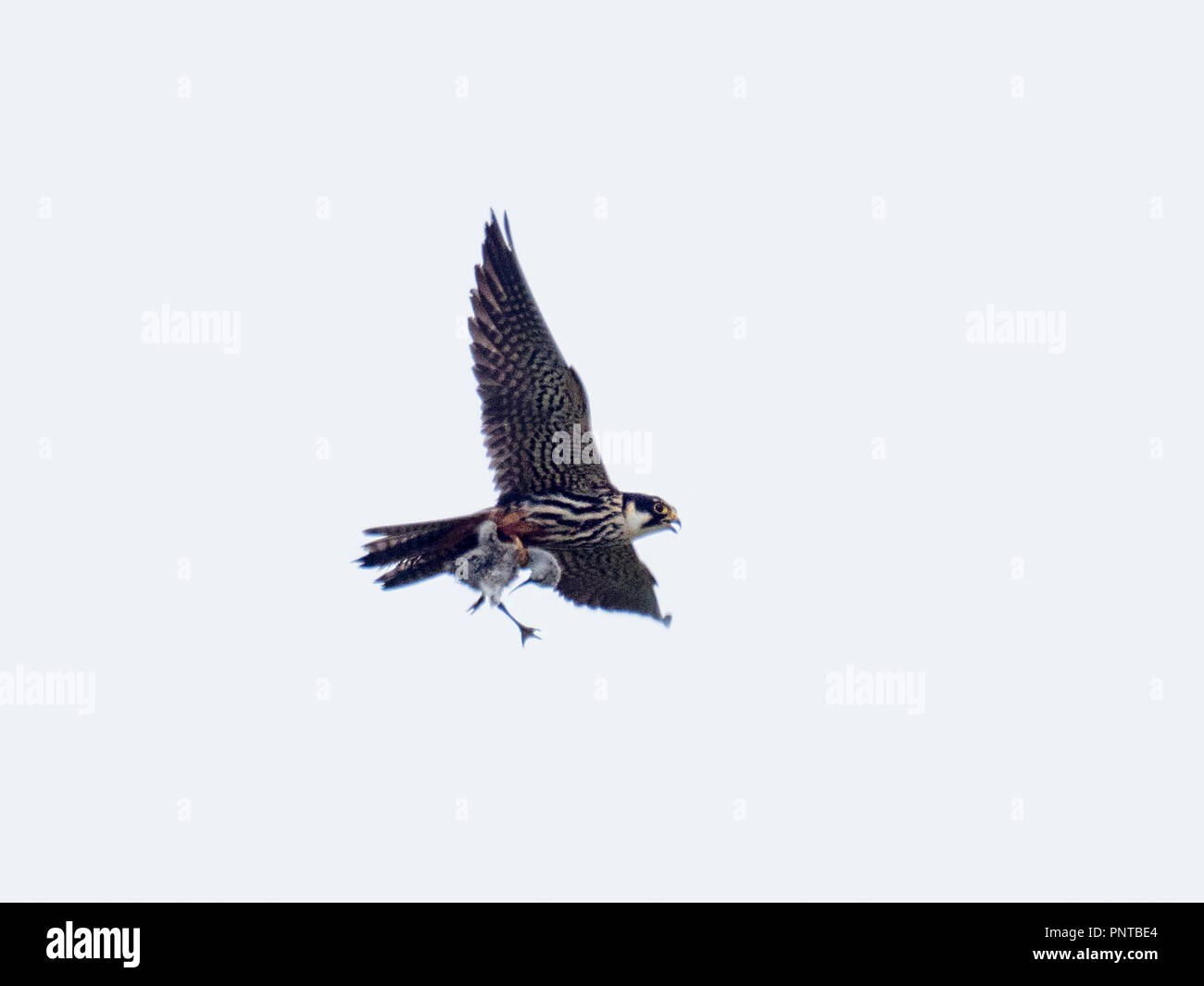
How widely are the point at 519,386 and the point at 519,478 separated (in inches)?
30.2

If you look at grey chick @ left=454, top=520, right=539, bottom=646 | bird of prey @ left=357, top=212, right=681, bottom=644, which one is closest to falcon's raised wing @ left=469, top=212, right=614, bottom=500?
bird of prey @ left=357, top=212, right=681, bottom=644

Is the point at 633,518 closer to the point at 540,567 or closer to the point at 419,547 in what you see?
the point at 540,567

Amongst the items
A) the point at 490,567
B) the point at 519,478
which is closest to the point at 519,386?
the point at 519,478

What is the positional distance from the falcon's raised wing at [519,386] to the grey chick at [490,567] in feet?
1.47

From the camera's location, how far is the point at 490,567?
13734 millimetres

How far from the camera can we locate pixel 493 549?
13773 mm

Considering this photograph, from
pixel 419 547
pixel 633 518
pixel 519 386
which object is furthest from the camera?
pixel 633 518

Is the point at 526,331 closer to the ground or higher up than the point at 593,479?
higher up

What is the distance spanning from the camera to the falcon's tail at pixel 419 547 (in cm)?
1334

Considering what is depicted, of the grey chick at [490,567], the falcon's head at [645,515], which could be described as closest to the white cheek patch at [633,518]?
the falcon's head at [645,515]

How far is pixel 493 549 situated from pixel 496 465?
2.37ft
